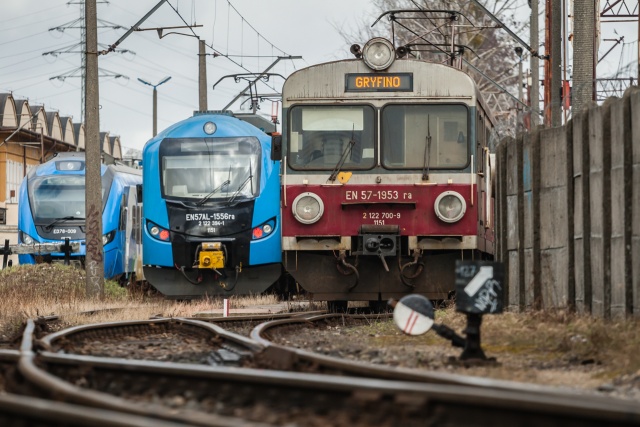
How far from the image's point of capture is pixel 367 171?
51.0 feet

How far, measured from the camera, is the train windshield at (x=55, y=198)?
27.1 m

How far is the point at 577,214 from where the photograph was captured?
1120 cm

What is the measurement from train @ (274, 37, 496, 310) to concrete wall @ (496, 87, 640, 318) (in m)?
1.17

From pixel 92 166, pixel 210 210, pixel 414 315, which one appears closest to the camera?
pixel 414 315

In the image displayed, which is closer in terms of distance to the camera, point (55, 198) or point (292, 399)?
point (292, 399)

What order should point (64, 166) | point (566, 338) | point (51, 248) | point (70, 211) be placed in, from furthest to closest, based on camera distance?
1. point (64, 166)
2. point (70, 211)
3. point (51, 248)
4. point (566, 338)

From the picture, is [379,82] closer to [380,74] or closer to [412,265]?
[380,74]

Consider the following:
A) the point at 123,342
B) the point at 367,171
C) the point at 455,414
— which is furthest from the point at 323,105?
the point at 455,414

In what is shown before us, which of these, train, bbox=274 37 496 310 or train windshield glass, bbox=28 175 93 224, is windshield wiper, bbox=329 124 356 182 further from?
train windshield glass, bbox=28 175 93 224

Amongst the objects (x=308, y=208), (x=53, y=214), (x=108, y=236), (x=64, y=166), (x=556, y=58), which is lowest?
(x=108, y=236)

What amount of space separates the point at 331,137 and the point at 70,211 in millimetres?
13088

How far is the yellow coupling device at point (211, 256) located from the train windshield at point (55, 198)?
7.84 meters

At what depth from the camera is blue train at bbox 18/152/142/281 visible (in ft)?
88.5

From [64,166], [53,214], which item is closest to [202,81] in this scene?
[64,166]
